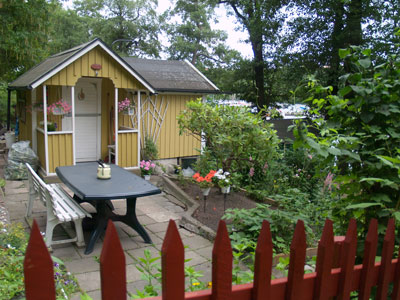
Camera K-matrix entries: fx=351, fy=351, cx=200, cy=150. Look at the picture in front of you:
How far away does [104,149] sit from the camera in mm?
10688

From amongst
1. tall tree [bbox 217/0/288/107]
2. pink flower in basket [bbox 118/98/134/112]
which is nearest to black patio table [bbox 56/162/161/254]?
pink flower in basket [bbox 118/98/134/112]

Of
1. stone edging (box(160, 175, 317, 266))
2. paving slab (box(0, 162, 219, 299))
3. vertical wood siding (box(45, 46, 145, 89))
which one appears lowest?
paving slab (box(0, 162, 219, 299))

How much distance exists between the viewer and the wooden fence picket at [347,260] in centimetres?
159

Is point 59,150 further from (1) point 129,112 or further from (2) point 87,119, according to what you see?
(1) point 129,112

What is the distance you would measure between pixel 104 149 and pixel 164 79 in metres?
2.90

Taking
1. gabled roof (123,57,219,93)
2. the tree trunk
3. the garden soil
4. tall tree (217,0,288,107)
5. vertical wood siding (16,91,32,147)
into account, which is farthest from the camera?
the tree trunk

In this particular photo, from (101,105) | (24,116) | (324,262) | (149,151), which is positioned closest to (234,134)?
(149,151)

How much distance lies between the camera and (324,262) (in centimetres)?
151

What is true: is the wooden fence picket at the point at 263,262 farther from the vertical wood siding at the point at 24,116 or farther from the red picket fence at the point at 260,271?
the vertical wood siding at the point at 24,116

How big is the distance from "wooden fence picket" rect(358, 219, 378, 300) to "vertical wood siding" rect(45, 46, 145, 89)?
8.06 m

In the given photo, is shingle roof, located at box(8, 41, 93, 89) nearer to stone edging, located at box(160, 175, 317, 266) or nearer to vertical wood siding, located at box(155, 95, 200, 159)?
vertical wood siding, located at box(155, 95, 200, 159)

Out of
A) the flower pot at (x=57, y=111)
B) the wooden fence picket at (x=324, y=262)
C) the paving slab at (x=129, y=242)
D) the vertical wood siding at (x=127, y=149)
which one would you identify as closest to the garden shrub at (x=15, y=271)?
the paving slab at (x=129, y=242)

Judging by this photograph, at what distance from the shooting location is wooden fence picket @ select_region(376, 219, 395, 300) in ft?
5.67

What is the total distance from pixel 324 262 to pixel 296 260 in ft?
0.56
